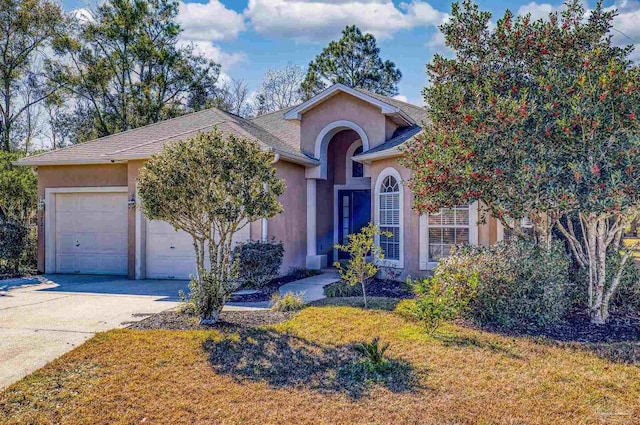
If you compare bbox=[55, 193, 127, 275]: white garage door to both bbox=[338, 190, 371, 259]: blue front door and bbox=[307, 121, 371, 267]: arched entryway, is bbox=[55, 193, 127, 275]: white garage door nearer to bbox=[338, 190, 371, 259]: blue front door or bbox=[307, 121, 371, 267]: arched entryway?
bbox=[307, 121, 371, 267]: arched entryway

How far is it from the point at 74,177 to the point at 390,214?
9633 millimetres

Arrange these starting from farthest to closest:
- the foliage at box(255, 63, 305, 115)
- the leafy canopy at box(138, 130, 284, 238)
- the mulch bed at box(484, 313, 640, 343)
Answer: the foliage at box(255, 63, 305, 115)
the leafy canopy at box(138, 130, 284, 238)
the mulch bed at box(484, 313, 640, 343)

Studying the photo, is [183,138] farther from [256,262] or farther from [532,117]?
[532,117]

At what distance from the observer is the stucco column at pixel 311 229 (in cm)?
1388

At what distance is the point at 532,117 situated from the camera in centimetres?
720

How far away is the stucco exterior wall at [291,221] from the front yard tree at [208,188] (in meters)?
4.37

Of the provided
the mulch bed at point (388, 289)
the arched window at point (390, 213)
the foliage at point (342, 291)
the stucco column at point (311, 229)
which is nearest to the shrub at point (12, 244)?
the stucco column at point (311, 229)

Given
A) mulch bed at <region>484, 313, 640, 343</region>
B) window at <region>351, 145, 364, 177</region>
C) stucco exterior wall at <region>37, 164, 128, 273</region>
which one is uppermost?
window at <region>351, 145, 364, 177</region>

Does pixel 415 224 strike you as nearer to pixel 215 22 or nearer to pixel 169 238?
pixel 169 238

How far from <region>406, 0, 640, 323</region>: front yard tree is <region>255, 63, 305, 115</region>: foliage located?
88.3 feet

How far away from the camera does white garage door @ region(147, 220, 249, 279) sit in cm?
1264

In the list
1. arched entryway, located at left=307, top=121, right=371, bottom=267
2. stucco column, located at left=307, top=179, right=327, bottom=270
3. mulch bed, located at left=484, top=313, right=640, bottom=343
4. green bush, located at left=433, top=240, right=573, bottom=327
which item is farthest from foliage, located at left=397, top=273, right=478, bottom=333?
arched entryway, located at left=307, top=121, right=371, bottom=267

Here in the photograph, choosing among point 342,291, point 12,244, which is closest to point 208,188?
point 342,291

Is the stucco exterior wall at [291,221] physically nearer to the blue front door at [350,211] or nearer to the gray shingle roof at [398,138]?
the blue front door at [350,211]
